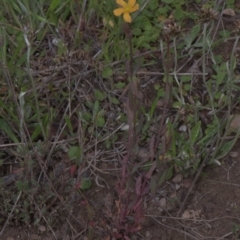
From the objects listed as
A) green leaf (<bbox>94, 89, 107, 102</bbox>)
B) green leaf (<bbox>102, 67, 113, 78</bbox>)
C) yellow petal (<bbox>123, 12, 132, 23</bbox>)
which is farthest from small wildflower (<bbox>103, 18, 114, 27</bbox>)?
yellow petal (<bbox>123, 12, 132, 23</bbox>)

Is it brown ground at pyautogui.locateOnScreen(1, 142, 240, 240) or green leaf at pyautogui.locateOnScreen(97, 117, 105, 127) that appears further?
green leaf at pyautogui.locateOnScreen(97, 117, 105, 127)

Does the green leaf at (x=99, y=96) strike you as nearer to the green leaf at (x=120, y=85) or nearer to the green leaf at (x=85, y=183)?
the green leaf at (x=120, y=85)

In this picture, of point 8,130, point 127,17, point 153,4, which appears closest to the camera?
point 127,17

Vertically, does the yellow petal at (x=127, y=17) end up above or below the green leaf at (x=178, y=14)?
above

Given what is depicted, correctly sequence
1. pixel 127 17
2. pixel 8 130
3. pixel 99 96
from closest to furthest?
pixel 127 17
pixel 8 130
pixel 99 96

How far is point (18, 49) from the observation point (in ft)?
7.48

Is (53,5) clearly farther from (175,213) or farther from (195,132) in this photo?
(175,213)

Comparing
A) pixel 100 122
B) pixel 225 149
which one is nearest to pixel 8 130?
pixel 100 122

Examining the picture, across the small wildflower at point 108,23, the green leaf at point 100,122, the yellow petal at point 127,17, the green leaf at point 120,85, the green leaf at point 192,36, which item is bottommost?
the green leaf at point 100,122

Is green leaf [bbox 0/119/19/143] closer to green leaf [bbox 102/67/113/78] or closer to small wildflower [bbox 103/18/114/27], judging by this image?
green leaf [bbox 102/67/113/78]

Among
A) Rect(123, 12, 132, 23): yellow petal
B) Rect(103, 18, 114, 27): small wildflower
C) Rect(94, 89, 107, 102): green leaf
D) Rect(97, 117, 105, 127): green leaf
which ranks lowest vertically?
Rect(97, 117, 105, 127): green leaf

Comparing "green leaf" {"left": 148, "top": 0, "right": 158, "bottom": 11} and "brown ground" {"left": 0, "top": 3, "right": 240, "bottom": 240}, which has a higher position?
"green leaf" {"left": 148, "top": 0, "right": 158, "bottom": 11}

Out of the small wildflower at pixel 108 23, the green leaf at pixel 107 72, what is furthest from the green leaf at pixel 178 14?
the green leaf at pixel 107 72

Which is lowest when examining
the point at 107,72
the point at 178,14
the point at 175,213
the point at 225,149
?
the point at 175,213
